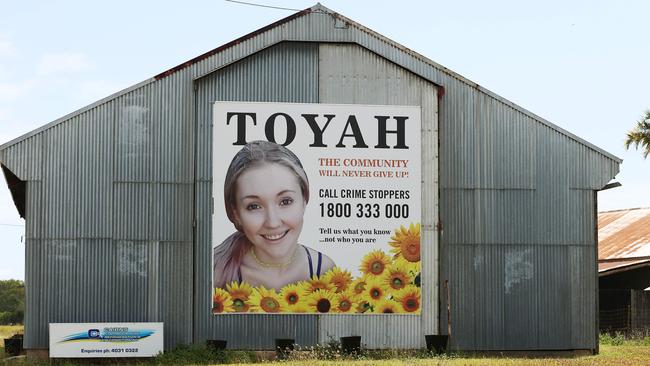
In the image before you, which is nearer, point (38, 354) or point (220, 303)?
point (38, 354)

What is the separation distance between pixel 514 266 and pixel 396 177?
4918 millimetres

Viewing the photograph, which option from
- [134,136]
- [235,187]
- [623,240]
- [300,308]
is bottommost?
[300,308]

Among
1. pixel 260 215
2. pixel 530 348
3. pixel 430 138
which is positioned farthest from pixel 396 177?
pixel 530 348

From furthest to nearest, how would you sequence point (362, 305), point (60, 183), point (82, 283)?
point (362, 305) < point (60, 183) < point (82, 283)

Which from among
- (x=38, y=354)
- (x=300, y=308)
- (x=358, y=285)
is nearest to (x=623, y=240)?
(x=358, y=285)

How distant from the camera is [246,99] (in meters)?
38.7

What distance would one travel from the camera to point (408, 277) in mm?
38844

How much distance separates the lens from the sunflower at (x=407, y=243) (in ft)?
127

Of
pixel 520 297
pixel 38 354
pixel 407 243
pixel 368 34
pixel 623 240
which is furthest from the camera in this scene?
pixel 623 240

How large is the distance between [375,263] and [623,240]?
22.6 m

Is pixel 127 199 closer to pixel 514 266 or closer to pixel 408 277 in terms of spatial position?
pixel 408 277

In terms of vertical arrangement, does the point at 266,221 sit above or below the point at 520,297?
above

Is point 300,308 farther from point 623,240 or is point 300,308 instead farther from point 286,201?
point 623,240

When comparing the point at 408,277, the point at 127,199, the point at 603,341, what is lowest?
the point at 603,341
